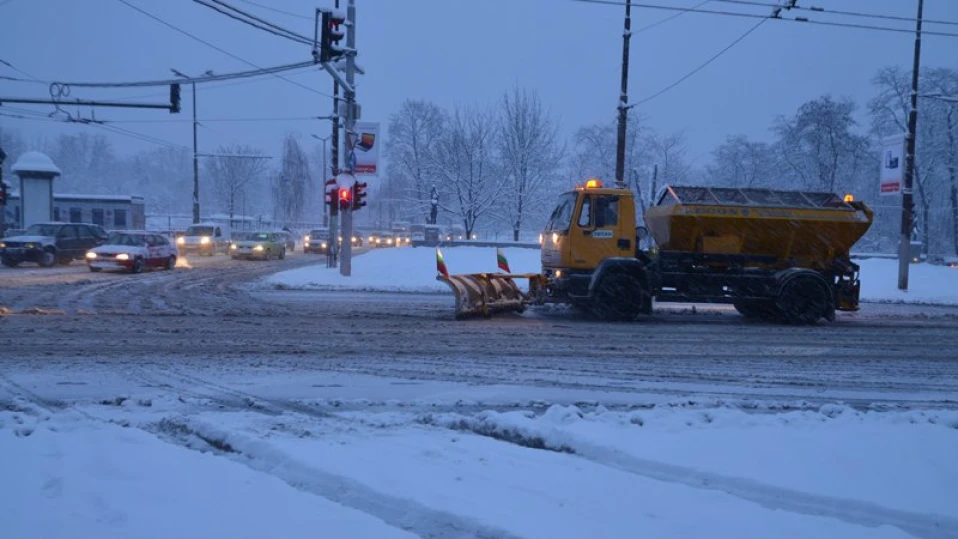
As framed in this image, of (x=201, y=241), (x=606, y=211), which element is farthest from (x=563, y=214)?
(x=201, y=241)

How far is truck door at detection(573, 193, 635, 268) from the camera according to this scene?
1391 cm

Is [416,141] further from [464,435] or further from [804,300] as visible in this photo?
[464,435]

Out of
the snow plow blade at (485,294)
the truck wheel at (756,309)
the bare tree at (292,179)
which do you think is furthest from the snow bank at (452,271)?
the bare tree at (292,179)

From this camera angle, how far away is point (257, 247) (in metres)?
37.5

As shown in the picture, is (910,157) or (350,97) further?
(910,157)

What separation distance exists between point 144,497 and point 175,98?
2237cm

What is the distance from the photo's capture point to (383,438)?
5703 mm

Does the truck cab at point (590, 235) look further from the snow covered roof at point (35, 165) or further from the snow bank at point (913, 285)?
the snow covered roof at point (35, 165)

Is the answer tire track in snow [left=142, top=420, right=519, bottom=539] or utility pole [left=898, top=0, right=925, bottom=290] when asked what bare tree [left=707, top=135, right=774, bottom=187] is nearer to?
utility pole [left=898, top=0, right=925, bottom=290]

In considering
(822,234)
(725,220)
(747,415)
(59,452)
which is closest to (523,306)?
(725,220)

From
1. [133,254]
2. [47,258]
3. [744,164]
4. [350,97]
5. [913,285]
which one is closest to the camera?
[350,97]

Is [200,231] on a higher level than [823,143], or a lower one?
lower

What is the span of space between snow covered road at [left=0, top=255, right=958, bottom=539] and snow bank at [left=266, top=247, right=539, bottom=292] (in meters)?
9.92

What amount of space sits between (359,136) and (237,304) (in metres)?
9.80
